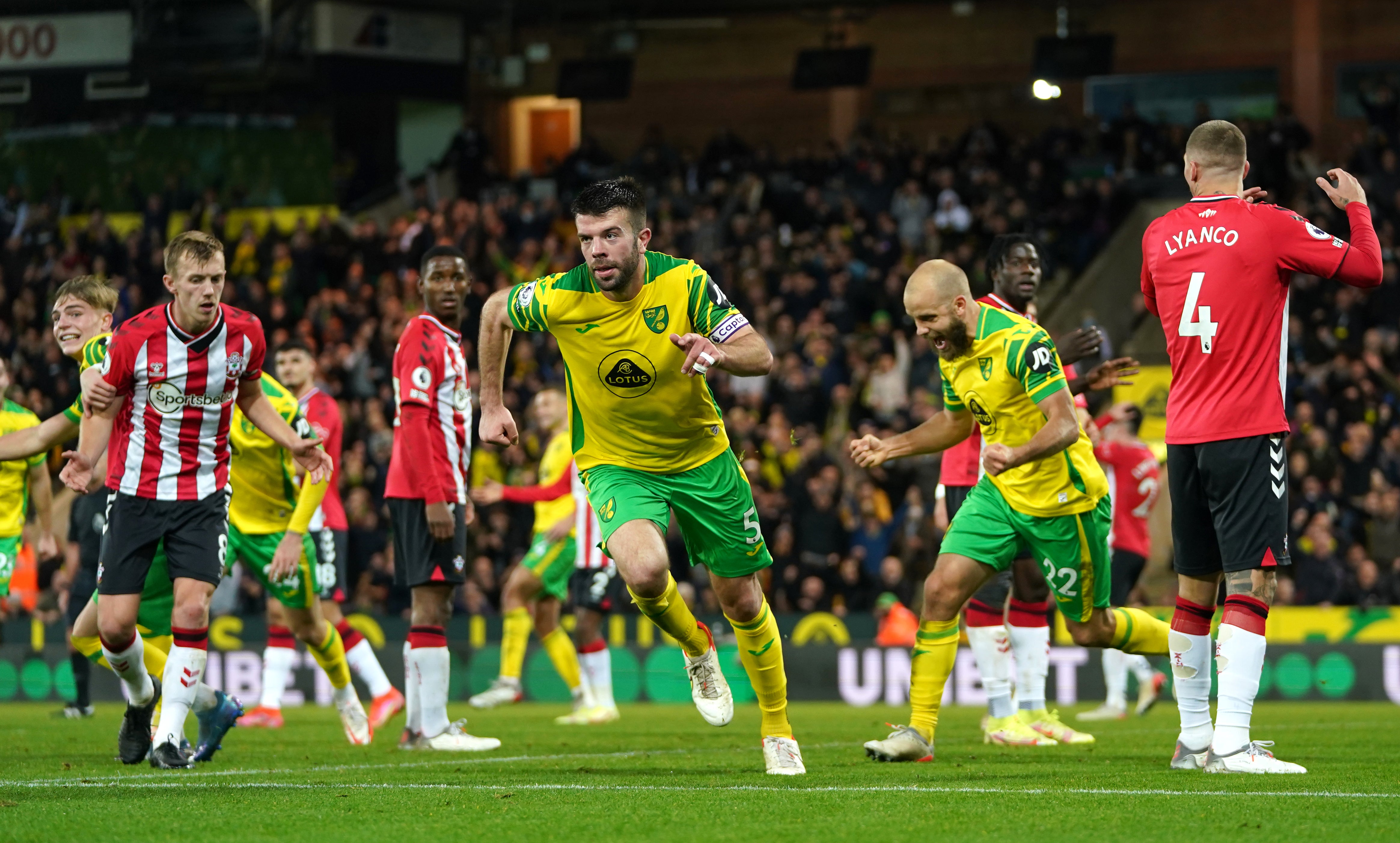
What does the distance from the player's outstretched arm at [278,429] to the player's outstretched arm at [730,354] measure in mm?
2167

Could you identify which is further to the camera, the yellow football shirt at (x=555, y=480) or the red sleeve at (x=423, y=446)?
the yellow football shirt at (x=555, y=480)

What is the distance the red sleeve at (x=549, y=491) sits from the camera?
1312 cm

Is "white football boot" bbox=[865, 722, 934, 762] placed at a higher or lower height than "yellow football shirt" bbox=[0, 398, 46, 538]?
lower

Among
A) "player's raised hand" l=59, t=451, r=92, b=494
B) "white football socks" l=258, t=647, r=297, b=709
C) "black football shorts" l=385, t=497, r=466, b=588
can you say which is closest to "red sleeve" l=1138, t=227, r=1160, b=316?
"black football shorts" l=385, t=497, r=466, b=588

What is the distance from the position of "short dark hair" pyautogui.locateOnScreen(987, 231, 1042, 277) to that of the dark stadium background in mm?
7676

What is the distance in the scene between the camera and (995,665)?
9.65 meters

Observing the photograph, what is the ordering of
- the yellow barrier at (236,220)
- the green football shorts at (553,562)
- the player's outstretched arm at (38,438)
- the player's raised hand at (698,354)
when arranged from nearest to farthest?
1. the player's raised hand at (698,354)
2. the player's outstretched arm at (38,438)
3. the green football shorts at (553,562)
4. the yellow barrier at (236,220)

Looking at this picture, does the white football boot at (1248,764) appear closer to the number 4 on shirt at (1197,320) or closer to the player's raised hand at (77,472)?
the number 4 on shirt at (1197,320)

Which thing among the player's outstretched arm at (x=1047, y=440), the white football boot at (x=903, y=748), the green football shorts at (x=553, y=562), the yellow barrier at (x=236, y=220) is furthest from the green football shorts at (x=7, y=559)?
the yellow barrier at (x=236, y=220)

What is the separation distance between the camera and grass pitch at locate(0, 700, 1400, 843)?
5496 mm

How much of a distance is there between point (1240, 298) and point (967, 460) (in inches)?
112

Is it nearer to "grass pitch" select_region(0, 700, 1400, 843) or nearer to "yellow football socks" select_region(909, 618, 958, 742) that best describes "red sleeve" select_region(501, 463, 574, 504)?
"grass pitch" select_region(0, 700, 1400, 843)

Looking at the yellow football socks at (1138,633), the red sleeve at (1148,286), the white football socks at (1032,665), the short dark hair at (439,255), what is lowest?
the white football socks at (1032,665)

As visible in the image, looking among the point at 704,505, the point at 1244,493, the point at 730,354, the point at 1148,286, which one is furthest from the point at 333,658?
the point at 1244,493
